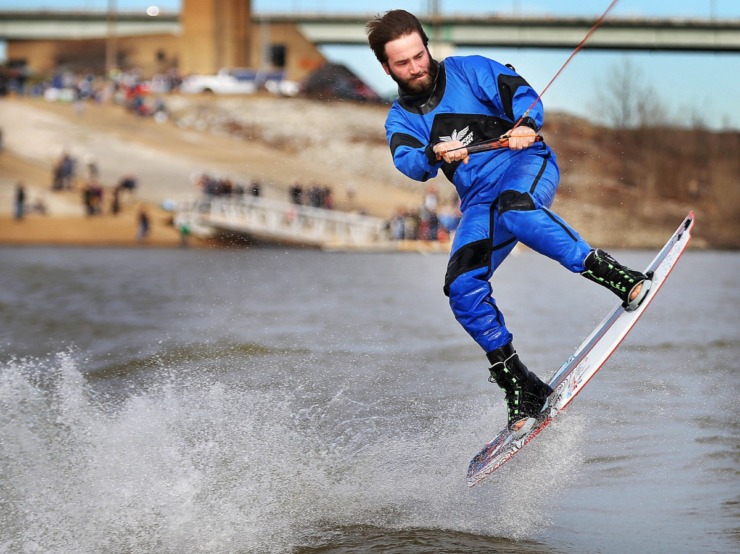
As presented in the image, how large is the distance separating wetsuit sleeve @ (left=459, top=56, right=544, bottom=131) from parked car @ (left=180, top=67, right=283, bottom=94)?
67904 mm

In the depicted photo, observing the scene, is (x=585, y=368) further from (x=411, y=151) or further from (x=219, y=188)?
(x=219, y=188)

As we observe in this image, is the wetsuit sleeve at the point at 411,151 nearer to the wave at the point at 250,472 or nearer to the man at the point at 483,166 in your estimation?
the man at the point at 483,166

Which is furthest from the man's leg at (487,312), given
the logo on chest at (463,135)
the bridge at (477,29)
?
the bridge at (477,29)

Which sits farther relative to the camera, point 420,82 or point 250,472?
point 250,472

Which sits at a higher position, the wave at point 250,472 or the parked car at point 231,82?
the parked car at point 231,82

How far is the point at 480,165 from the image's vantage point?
6395 millimetres

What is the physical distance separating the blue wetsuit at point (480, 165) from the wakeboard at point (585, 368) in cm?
41

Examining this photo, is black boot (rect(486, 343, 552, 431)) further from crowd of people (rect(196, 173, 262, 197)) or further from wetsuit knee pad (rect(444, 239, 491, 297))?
crowd of people (rect(196, 173, 262, 197))

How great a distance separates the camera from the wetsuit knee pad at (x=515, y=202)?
20.2 feet

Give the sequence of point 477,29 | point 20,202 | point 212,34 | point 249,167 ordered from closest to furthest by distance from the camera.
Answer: point 20,202 < point 249,167 < point 477,29 < point 212,34

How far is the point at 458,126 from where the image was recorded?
6.34m

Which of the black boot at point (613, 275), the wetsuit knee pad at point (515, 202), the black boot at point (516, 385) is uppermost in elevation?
the wetsuit knee pad at point (515, 202)

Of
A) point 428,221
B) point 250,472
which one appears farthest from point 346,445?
point 428,221

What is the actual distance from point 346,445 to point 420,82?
2496 mm
